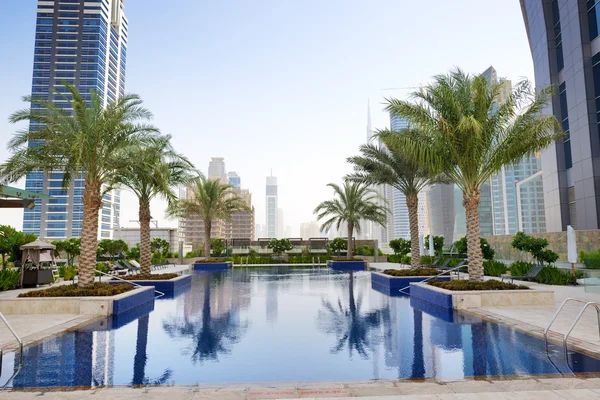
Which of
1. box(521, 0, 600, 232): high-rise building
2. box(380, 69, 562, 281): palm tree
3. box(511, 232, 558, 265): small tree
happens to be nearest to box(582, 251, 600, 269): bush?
box(511, 232, 558, 265): small tree

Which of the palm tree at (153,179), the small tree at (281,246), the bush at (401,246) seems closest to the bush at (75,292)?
the palm tree at (153,179)

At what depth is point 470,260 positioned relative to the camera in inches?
477

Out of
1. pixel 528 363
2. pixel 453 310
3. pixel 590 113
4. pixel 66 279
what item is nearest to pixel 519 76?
pixel 453 310

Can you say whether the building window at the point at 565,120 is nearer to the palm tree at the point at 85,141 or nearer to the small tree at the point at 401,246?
the small tree at the point at 401,246

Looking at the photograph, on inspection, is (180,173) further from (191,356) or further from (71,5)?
(71,5)

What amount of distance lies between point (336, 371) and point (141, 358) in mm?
3099

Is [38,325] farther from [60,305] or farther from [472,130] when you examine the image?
[472,130]

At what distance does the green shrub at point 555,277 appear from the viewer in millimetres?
15344

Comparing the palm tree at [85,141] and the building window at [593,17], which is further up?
the building window at [593,17]

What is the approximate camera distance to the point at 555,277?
1550cm

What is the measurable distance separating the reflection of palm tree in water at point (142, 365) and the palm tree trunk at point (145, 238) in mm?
8942

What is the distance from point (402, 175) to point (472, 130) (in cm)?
607

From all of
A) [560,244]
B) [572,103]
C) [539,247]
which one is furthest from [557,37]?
[539,247]

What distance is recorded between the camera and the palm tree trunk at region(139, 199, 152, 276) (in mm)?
17062
